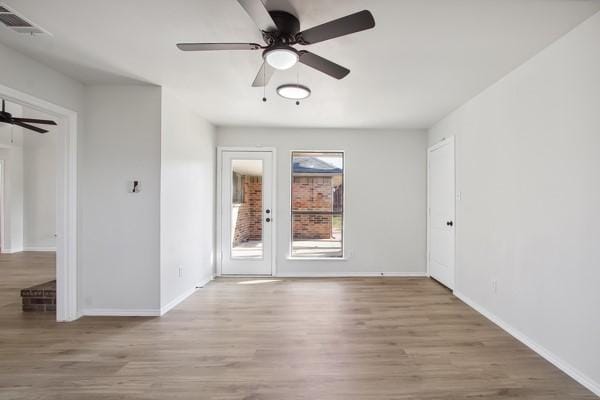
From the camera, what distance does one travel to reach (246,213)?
5070 millimetres

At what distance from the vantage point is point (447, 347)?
2590 mm

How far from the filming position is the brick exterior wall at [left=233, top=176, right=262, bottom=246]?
16.6 feet

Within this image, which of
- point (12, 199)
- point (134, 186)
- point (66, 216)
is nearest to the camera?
point (66, 216)

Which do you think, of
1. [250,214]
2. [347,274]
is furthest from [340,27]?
[347,274]

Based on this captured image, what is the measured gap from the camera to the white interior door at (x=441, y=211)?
4.18m

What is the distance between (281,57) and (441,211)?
3.62 metres

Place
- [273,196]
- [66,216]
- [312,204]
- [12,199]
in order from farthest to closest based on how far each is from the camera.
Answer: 1. [12,199]
2. [312,204]
3. [273,196]
4. [66,216]

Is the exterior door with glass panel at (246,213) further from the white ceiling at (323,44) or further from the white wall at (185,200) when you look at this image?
the white ceiling at (323,44)

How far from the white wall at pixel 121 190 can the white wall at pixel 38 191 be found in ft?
17.0

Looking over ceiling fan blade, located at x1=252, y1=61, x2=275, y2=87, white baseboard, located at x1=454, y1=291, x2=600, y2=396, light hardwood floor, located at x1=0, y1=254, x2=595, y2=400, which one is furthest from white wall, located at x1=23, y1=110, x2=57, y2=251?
white baseboard, located at x1=454, y1=291, x2=600, y2=396

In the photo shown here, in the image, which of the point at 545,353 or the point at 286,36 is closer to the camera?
the point at 286,36

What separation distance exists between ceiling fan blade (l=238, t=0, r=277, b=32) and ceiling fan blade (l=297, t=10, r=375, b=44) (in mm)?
196

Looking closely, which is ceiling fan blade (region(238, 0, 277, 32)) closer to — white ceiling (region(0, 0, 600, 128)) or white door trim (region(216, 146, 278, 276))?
white ceiling (region(0, 0, 600, 128))

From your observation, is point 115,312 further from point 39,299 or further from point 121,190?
point 121,190
